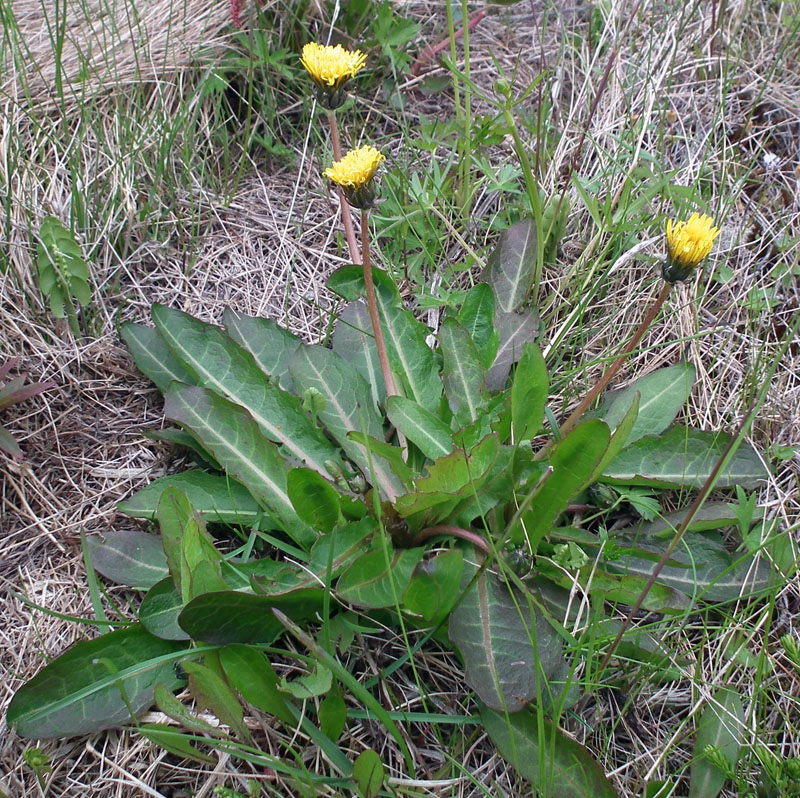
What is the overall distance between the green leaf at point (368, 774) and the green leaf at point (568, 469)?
0.62m

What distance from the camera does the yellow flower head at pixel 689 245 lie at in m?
1.54

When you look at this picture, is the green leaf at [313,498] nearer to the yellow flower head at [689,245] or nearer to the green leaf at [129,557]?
the green leaf at [129,557]

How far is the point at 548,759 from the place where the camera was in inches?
59.9

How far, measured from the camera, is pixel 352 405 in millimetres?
2068

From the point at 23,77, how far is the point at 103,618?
1.77 meters

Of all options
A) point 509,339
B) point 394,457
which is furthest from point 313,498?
point 509,339

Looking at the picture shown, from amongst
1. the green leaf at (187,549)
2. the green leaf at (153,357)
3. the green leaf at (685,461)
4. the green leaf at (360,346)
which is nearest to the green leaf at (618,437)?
the green leaf at (685,461)

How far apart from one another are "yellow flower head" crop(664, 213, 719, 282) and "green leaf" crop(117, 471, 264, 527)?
3.99ft

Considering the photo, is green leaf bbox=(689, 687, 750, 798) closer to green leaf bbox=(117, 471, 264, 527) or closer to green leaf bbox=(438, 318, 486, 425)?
green leaf bbox=(438, 318, 486, 425)

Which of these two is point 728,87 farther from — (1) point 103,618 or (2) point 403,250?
(1) point 103,618

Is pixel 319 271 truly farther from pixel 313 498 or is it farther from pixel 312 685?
pixel 312 685

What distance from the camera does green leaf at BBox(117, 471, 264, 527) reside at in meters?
1.89

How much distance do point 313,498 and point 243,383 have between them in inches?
19.8

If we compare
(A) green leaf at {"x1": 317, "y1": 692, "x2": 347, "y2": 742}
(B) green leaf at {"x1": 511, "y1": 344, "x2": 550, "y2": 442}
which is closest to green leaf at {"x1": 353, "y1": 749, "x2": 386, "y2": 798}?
(A) green leaf at {"x1": 317, "y1": 692, "x2": 347, "y2": 742}
